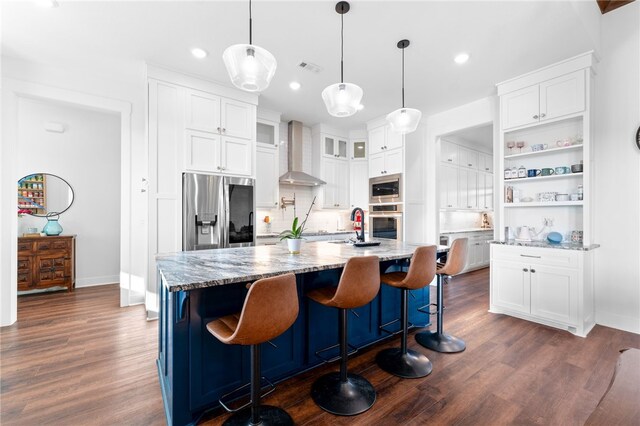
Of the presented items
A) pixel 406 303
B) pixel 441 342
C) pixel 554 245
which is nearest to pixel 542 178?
pixel 554 245

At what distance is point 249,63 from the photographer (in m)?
1.77

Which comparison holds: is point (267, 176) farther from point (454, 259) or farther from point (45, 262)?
point (45, 262)

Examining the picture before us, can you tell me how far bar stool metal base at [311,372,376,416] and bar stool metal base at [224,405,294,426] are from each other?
0.78 ft

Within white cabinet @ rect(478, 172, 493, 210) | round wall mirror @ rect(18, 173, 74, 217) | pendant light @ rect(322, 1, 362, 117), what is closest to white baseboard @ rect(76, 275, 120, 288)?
round wall mirror @ rect(18, 173, 74, 217)

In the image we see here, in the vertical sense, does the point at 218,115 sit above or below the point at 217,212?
above

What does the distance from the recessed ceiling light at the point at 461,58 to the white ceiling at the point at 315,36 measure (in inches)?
2.6

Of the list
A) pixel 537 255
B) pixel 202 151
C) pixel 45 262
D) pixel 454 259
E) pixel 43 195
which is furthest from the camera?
pixel 43 195

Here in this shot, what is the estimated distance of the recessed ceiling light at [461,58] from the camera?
3059 mm

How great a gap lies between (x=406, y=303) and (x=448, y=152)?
14.9 ft

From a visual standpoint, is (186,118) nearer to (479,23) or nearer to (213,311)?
(213,311)

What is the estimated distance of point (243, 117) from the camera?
397cm

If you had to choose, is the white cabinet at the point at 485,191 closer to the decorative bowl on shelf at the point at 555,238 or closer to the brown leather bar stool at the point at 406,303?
the decorative bowl on shelf at the point at 555,238

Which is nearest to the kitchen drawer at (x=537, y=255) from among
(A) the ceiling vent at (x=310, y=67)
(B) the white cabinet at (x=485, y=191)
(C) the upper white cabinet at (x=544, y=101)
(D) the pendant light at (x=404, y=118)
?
(C) the upper white cabinet at (x=544, y=101)

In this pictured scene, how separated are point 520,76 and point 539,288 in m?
2.61
